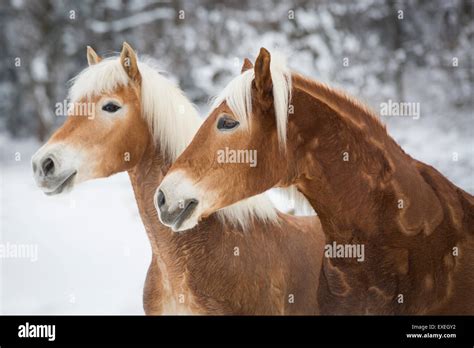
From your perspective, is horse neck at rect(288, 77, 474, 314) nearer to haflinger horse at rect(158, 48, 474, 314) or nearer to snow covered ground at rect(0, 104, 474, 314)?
haflinger horse at rect(158, 48, 474, 314)

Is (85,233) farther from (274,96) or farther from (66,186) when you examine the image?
(274,96)

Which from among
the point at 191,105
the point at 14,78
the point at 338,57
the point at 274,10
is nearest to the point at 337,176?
the point at 191,105

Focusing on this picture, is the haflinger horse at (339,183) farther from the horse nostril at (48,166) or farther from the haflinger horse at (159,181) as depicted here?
the horse nostril at (48,166)

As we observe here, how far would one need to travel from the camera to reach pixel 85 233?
8.73 ft

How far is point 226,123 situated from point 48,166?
685 millimetres

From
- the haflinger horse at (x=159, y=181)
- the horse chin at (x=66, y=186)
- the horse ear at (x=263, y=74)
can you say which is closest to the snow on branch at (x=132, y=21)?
the haflinger horse at (x=159, y=181)

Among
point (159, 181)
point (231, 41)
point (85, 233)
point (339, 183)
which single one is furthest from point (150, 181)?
point (231, 41)

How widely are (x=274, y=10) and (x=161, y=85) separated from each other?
802 millimetres

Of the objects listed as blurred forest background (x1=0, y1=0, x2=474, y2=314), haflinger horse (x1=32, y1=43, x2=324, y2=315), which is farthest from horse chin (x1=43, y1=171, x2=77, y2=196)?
blurred forest background (x1=0, y1=0, x2=474, y2=314)

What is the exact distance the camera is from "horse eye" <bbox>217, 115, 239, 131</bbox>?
1959mm

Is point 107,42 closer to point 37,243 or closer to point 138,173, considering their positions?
point 138,173

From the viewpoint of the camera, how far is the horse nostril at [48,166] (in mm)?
2127

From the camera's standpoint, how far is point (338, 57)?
2.72 metres

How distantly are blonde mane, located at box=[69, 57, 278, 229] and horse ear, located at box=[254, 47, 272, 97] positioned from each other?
15.4 inches
